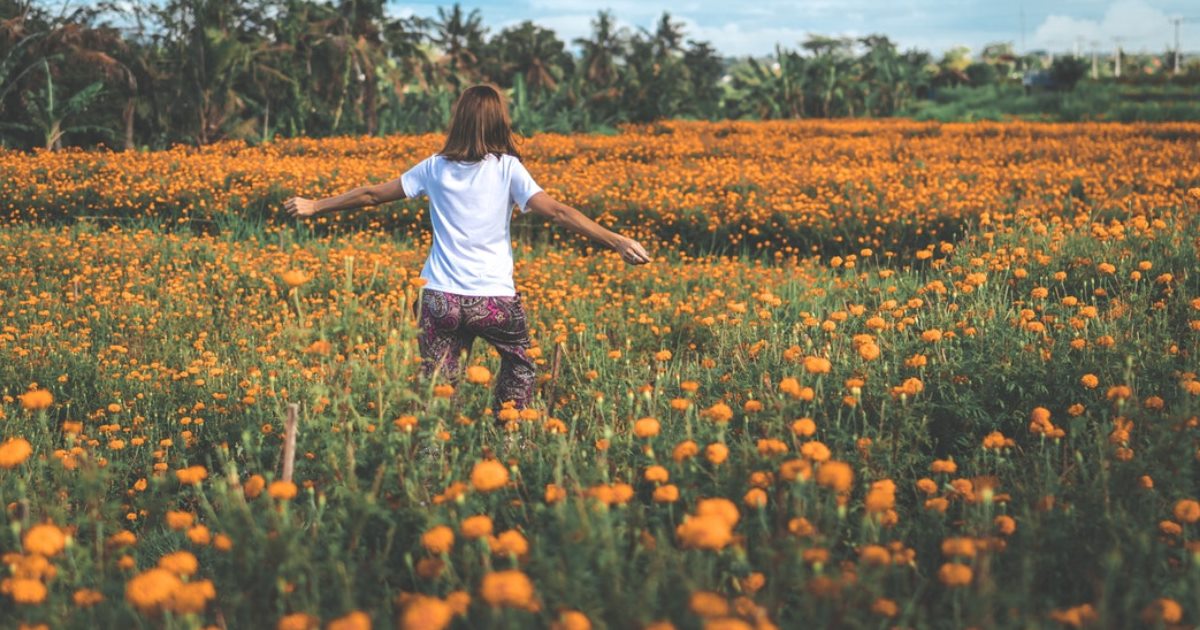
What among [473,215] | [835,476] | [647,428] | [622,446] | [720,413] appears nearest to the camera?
[835,476]

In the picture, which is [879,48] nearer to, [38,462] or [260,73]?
[260,73]

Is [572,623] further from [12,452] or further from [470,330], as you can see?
[470,330]

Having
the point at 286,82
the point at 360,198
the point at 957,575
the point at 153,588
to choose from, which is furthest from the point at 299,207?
the point at 286,82

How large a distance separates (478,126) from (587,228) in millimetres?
604

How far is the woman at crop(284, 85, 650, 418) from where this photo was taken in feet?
11.4

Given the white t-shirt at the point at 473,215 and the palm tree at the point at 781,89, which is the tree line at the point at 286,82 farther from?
the white t-shirt at the point at 473,215

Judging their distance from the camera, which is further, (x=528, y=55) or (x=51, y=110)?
(x=528, y=55)

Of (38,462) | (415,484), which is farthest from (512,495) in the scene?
(38,462)

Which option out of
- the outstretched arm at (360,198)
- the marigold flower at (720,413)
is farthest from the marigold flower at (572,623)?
the outstretched arm at (360,198)

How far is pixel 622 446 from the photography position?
9.98 feet

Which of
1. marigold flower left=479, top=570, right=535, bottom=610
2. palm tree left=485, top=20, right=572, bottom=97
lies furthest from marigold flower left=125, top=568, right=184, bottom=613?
palm tree left=485, top=20, right=572, bottom=97

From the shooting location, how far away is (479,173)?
3494 mm

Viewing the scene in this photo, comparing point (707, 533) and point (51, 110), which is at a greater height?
point (51, 110)

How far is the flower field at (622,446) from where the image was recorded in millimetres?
1824
